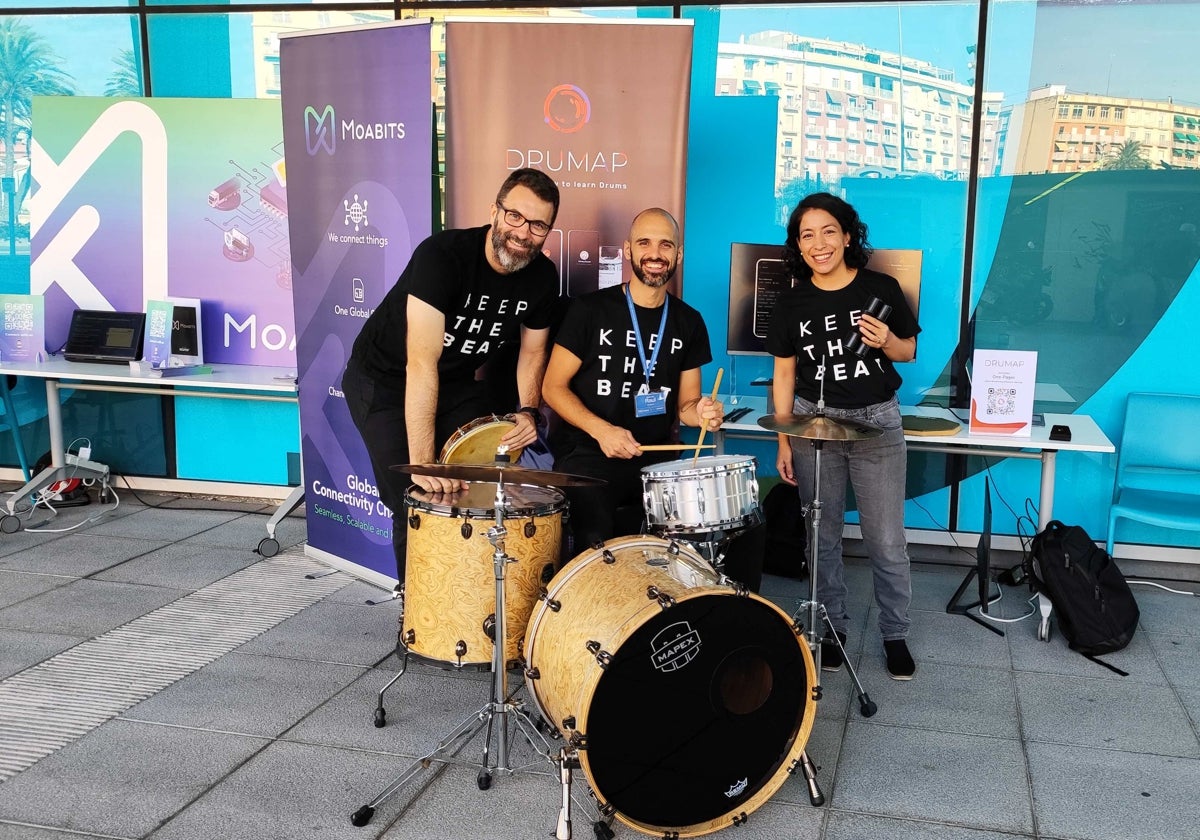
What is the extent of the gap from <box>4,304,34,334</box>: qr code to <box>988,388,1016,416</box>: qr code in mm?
4985

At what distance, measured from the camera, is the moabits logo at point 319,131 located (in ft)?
14.9

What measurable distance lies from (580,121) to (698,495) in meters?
1.93

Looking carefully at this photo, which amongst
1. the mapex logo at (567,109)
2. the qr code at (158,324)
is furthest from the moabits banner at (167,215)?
the mapex logo at (567,109)

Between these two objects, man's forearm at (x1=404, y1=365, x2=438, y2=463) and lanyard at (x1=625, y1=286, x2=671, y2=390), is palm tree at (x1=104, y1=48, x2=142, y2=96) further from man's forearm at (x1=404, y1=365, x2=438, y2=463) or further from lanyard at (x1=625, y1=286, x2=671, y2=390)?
lanyard at (x1=625, y1=286, x2=671, y2=390)

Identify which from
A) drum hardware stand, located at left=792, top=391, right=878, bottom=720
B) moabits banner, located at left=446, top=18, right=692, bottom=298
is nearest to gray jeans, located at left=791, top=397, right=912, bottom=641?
drum hardware stand, located at left=792, top=391, right=878, bottom=720

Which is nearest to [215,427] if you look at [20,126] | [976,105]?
[20,126]

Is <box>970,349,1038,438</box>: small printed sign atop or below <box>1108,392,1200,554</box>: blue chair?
atop

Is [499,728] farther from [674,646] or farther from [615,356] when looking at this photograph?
[615,356]

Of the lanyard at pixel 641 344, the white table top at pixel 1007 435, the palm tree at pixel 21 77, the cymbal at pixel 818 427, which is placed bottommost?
the white table top at pixel 1007 435

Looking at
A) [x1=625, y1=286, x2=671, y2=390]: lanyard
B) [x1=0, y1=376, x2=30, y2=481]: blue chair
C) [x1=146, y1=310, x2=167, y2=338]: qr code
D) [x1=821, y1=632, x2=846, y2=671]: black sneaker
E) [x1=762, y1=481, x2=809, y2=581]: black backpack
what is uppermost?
[x1=625, y1=286, x2=671, y2=390]: lanyard

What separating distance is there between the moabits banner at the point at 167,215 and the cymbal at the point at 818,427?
332cm

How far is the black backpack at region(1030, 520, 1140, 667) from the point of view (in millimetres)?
4004

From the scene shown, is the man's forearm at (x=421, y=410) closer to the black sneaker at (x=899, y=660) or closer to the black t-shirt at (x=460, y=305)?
the black t-shirt at (x=460, y=305)

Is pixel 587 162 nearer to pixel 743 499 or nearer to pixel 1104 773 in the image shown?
pixel 743 499
